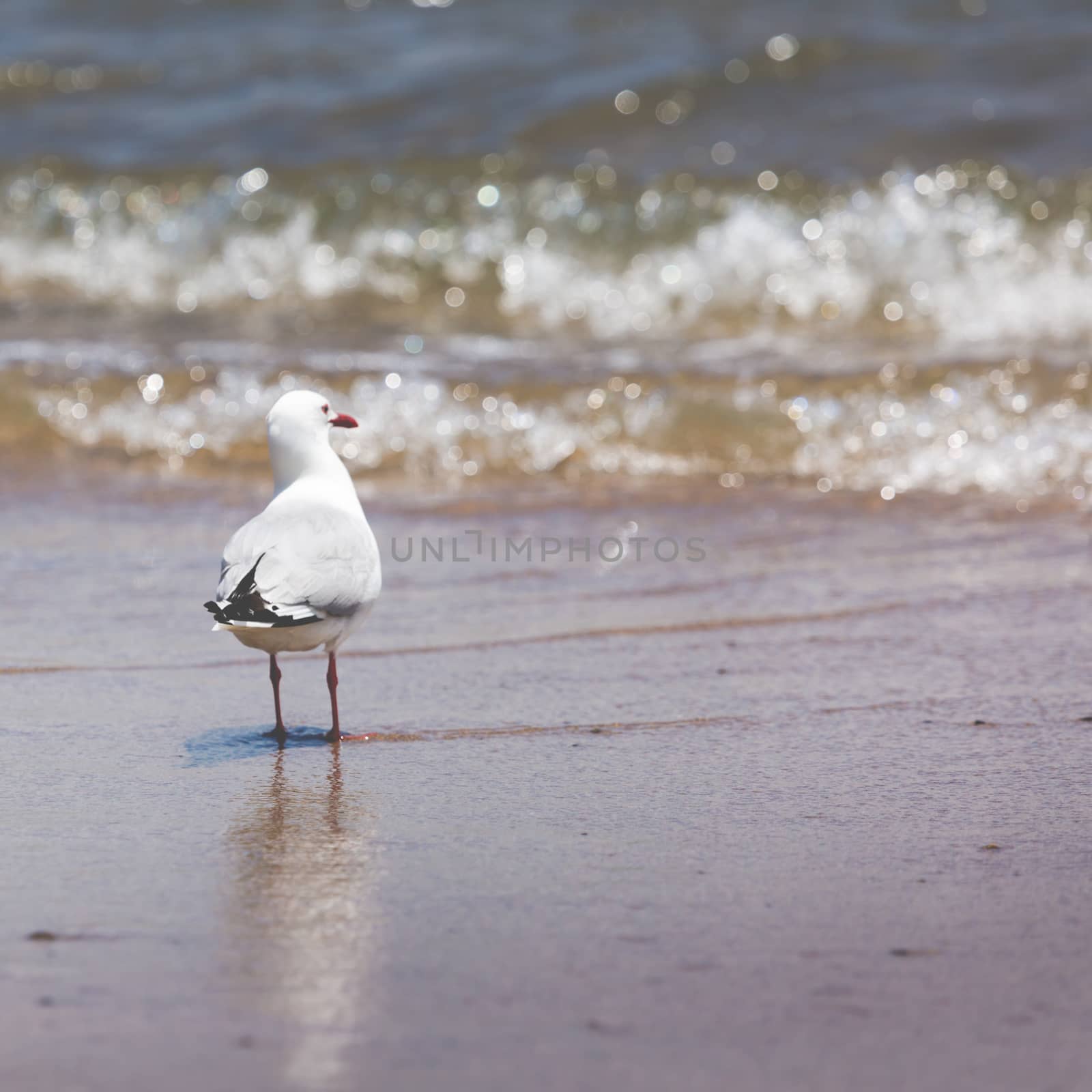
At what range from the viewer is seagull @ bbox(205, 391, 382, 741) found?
3.12m

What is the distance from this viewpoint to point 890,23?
10805 mm

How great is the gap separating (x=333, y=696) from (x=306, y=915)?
0.98m

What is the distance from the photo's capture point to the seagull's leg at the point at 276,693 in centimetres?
328

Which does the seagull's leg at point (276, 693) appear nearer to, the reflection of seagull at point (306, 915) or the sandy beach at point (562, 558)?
the sandy beach at point (562, 558)

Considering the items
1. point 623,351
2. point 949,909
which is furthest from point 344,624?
point 623,351

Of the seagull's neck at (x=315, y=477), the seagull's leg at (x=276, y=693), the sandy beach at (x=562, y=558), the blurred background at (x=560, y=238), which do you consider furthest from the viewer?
the blurred background at (x=560, y=238)

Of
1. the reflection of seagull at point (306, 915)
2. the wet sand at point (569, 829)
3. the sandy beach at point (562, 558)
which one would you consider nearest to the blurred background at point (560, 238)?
the sandy beach at point (562, 558)

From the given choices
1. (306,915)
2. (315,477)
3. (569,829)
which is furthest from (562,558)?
(306,915)

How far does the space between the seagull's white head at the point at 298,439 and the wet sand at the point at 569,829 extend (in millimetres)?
485

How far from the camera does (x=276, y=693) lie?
3311mm

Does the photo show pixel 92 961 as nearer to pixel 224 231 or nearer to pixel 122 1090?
pixel 122 1090

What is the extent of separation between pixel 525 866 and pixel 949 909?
63 centimetres

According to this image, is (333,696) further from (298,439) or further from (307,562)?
(298,439)

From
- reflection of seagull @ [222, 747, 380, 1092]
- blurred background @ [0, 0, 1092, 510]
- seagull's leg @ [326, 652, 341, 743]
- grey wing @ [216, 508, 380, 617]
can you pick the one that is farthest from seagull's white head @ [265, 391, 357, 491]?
blurred background @ [0, 0, 1092, 510]
